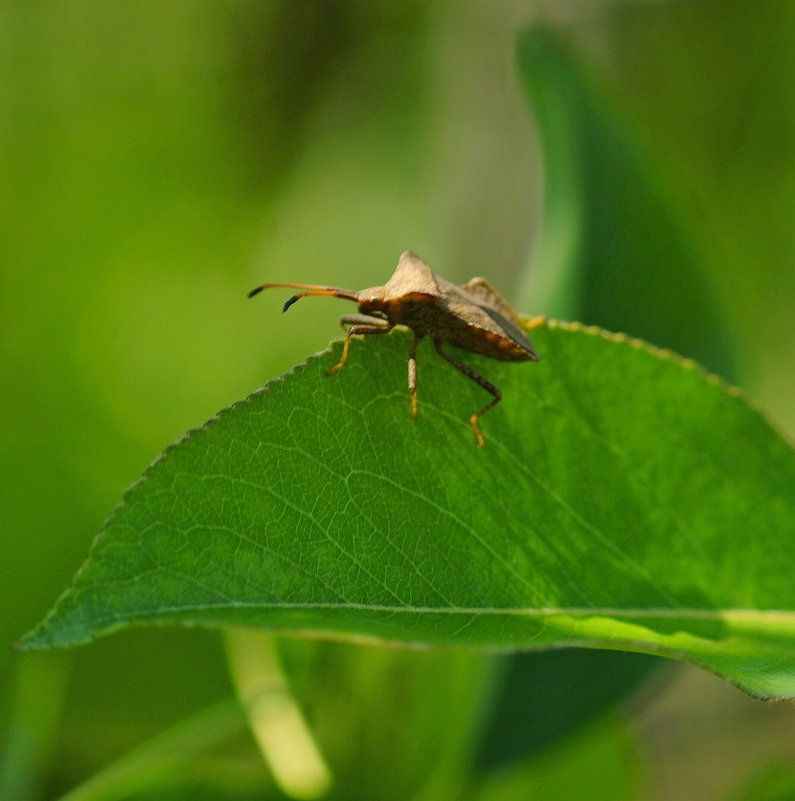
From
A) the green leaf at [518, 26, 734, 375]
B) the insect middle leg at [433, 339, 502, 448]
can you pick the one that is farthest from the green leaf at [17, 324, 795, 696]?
the green leaf at [518, 26, 734, 375]

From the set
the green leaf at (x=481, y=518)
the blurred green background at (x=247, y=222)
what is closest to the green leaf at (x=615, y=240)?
the blurred green background at (x=247, y=222)

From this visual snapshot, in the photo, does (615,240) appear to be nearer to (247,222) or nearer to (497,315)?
(497,315)

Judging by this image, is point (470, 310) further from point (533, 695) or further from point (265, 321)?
point (265, 321)

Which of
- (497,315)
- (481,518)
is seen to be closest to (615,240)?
(497,315)

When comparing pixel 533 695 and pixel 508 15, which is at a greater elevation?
pixel 508 15

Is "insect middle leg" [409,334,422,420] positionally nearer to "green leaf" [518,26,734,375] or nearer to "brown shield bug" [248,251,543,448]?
"brown shield bug" [248,251,543,448]

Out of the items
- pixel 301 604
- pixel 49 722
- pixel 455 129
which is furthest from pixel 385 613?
pixel 455 129
